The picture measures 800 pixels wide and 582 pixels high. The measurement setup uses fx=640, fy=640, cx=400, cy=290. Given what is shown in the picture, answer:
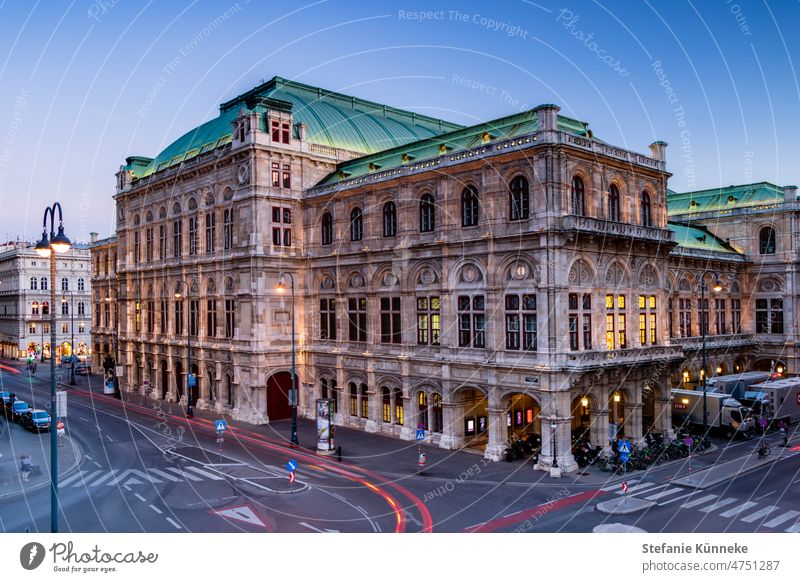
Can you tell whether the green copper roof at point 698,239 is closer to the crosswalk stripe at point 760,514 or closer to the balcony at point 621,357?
the balcony at point 621,357

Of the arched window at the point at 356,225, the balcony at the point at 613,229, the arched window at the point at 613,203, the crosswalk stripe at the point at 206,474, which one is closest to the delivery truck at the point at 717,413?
the balcony at the point at 613,229

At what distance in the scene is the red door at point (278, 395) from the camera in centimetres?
5278

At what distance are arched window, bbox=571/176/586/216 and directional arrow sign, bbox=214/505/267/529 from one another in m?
24.4

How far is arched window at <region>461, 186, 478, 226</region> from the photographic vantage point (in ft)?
134

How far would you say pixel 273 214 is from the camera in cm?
5300

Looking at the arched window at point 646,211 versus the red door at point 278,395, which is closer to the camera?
the arched window at point 646,211

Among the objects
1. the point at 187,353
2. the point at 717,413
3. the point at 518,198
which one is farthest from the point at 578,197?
the point at 187,353

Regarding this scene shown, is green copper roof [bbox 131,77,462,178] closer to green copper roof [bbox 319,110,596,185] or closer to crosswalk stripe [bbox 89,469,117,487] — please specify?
green copper roof [bbox 319,110,596,185]

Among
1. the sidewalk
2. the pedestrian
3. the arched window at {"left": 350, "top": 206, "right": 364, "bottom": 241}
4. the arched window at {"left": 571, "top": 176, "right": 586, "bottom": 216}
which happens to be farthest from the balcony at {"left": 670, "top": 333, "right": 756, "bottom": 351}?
the pedestrian

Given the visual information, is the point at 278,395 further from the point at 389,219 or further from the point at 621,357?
the point at 621,357

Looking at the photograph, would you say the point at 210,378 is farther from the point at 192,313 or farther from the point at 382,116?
the point at 382,116

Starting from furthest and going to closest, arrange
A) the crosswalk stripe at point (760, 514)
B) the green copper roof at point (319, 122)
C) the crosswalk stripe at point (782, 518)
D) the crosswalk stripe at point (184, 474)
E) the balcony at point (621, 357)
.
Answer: the green copper roof at point (319, 122) → the balcony at point (621, 357) → the crosswalk stripe at point (184, 474) → the crosswalk stripe at point (760, 514) → the crosswalk stripe at point (782, 518)

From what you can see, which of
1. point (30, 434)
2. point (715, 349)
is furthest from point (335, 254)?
point (715, 349)

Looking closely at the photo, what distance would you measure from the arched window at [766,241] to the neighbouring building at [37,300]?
96.9m
